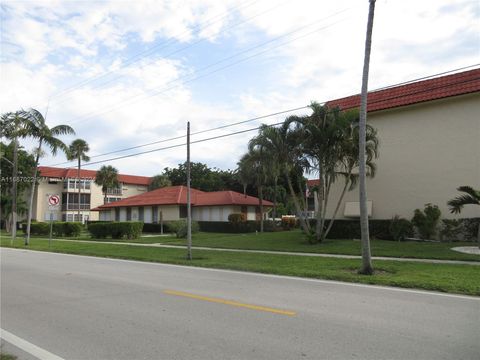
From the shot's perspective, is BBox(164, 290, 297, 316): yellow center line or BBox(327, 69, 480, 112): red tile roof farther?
BBox(327, 69, 480, 112): red tile roof

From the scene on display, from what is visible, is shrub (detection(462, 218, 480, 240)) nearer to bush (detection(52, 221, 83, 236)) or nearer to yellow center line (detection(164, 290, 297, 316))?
yellow center line (detection(164, 290, 297, 316))

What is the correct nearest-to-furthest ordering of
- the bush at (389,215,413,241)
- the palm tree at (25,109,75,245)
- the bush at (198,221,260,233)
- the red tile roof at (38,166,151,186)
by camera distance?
the bush at (389,215,413,241)
the palm tree at (25,109,75,245)
the bush at (198,221,260,233)
the red tile roof at (38,166,151,186)

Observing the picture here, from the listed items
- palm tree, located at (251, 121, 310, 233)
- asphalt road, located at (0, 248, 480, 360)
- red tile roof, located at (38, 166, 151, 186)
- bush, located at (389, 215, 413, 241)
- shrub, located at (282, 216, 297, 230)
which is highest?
red tile roof, located at (38, 166, 151, 186)

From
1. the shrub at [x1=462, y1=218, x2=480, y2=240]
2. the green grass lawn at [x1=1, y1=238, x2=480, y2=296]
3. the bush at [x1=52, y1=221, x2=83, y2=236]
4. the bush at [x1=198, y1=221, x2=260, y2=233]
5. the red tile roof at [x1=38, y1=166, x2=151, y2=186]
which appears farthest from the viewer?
the red tile roof at [x1=38, y1=166, x2=151, y2=186]

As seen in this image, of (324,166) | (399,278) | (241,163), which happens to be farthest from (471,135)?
(241,163)

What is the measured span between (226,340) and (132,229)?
28493mm

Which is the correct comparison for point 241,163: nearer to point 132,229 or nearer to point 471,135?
point 132,229

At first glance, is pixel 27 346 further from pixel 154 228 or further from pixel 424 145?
pixel 154 228

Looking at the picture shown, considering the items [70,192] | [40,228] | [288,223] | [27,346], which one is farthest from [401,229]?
[70,192]

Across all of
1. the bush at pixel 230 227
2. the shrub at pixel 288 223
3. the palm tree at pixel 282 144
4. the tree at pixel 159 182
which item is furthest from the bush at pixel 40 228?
the tree at pixel 159 182

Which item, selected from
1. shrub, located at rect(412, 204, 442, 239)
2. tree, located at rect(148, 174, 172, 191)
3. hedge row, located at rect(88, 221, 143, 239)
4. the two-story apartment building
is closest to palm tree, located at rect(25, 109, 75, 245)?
hedge row, located at rect(88, 221, 143, 239)

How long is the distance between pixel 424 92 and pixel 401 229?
7.30 m

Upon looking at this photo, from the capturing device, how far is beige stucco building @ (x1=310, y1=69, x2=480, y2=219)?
21.9 metres

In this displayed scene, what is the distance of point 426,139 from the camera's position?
2342 cm
